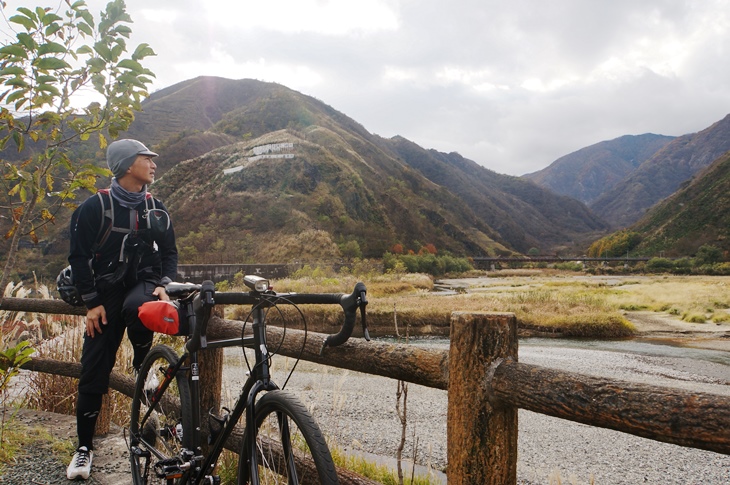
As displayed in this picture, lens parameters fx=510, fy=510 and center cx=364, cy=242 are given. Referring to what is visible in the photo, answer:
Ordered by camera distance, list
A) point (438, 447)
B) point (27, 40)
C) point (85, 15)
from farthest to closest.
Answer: point (438, 447) → point (85, 15) → point (27, 40)

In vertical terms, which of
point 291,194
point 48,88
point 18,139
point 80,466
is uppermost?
point 291,194

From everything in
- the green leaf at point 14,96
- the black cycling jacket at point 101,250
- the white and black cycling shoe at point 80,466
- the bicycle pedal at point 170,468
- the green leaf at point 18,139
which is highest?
the green leaf at point 14,96

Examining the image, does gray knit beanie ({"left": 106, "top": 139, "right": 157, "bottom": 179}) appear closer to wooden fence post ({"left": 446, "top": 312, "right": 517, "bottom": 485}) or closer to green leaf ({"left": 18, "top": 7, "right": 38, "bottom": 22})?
green leaf ({"left": 18, "top": 7, "right": 38, "bottom": 22})

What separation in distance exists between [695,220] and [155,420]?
113560mm

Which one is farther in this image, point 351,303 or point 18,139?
point 18,139

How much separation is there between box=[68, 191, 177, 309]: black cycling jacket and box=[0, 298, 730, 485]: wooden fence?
4.85 ft

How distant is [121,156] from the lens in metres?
3.21

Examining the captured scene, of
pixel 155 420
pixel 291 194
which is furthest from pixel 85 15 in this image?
pixel 291 194

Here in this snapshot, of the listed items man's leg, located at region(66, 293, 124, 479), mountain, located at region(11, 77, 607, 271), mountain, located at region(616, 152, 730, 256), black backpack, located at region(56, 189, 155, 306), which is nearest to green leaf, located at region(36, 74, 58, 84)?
black backpack, located at region(56, 189, 155, 306)

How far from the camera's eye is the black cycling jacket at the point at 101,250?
2.98 meters

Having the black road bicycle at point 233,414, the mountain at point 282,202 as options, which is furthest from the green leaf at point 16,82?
the mountain at point 282,202

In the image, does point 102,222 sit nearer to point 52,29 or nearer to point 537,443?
point 52,29

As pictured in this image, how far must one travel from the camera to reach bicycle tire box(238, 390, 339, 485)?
1.66 m

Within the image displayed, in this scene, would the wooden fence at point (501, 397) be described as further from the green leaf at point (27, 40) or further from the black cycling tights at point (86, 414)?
the green leaf at point (27, 40)
